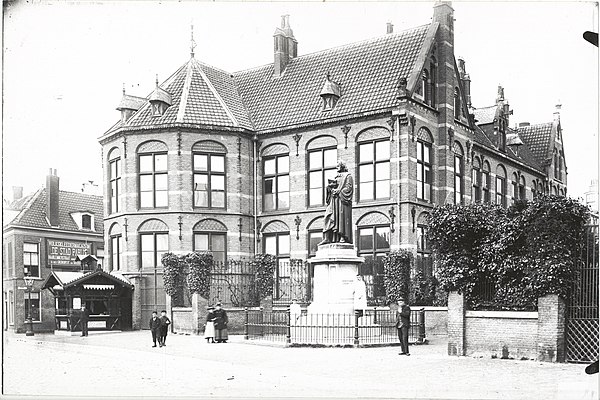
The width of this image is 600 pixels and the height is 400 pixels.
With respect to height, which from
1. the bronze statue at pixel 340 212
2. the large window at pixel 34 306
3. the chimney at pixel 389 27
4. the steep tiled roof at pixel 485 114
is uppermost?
the chimney at pixel 389 27

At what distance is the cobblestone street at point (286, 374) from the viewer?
12742 mm

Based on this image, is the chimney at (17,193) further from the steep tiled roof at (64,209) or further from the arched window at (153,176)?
the arched window at (153,176)

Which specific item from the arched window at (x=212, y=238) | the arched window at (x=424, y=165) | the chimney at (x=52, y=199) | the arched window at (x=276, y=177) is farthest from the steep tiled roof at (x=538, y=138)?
the chimney at (x=52, y=199)

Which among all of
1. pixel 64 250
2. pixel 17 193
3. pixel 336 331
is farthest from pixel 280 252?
pixel 17 193

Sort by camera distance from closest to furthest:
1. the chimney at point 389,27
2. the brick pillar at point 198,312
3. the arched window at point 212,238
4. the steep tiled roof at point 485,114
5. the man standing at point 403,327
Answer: the man standing at point 403,327
the brick pillar at point 198,312
the arched window at point 212,238
the chimney at point 389,27
the steep tiled roof at point 485,114

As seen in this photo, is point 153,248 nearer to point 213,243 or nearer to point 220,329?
point 213,243

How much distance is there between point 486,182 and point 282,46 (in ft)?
41.2

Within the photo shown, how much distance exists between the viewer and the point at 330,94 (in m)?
31.8

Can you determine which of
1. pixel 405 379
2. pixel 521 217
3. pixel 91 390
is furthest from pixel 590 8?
pixel 91 390

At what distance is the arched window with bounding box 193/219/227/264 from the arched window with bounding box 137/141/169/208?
1846mm

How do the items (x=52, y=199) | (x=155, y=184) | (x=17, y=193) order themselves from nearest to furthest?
(x=155, y=184), (x=52, y=199), (x=17, y=193)

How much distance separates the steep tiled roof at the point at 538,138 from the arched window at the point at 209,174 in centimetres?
2257

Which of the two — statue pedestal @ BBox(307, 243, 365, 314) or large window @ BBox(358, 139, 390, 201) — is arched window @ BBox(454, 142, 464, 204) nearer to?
large window @ BBox(358, 139, 390, 201)

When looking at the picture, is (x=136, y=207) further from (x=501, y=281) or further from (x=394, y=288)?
(x=501, y=281)
